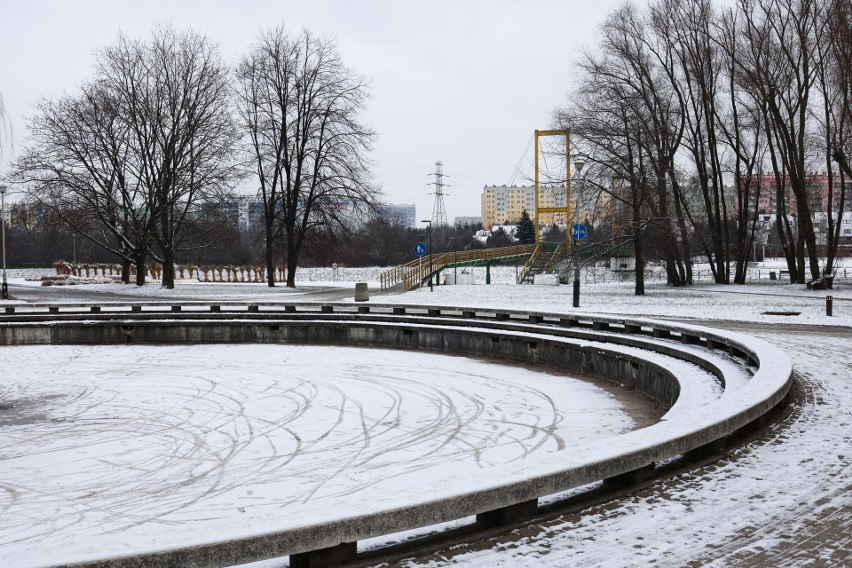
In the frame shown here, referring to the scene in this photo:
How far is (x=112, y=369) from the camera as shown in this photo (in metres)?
17.2

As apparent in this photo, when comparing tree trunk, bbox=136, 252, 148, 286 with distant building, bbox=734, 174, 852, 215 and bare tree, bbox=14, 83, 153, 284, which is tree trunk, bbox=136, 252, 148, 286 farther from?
distant building, bbox=734, 174, 852, 215

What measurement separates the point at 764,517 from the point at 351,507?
9.07 ft

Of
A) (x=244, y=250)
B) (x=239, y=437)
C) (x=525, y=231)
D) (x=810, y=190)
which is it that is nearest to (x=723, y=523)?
(x=239, y=437)

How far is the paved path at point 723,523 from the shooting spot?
15.5 ft

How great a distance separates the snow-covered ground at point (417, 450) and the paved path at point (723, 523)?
1 cm

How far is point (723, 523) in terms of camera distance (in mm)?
5270

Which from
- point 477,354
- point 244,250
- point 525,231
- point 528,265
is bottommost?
point 477,354

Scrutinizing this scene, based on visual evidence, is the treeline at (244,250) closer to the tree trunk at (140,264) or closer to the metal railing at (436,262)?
the tree trunk at (140,264)

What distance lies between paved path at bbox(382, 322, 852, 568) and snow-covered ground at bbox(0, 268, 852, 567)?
15 millimetres

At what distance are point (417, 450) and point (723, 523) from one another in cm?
468

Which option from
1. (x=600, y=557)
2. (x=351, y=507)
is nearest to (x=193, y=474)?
(x=351, y=507)

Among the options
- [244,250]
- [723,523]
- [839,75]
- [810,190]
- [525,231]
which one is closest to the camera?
[723,523]

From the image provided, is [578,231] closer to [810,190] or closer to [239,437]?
[239,437]

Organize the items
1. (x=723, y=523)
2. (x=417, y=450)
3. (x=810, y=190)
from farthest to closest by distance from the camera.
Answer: (x=810, y=190), (x=417, y=450), (x=723, y=523)
